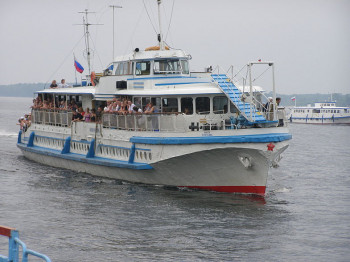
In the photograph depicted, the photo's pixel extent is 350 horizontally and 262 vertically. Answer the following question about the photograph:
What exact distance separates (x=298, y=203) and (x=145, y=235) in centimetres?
802

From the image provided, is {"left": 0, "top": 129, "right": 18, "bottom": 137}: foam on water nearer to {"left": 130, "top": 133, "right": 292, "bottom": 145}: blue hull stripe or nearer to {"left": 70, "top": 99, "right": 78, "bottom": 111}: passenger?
{"left": 70, "top": 99, "right": 78, "bottom": 111}: passenger

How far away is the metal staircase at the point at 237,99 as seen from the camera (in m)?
23.5

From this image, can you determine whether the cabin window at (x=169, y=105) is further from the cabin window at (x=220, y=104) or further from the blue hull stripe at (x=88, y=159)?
the blue hull stripe at (x=88, y=159)

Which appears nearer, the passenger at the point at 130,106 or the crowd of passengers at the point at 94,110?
the crowd of passengers at the point at 94,110

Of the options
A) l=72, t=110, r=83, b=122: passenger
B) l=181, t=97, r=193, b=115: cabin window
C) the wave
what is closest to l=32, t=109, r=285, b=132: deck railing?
l=181, t=97, r=193, b=115: cabin window

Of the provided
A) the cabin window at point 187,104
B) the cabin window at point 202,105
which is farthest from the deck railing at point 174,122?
the cabin window at point 187,104

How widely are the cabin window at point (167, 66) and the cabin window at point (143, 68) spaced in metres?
0.35

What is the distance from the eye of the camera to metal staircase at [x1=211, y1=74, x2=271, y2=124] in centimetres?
2345

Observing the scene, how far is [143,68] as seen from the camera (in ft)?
91.2

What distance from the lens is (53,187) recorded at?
89.1ft

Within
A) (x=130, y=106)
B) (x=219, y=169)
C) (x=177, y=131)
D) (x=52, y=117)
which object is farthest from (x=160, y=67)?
(x=52, y=117)

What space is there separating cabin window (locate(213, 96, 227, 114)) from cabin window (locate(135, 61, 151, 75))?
3984mm

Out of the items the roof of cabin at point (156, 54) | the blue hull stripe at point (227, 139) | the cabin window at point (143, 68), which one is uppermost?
the roof of cabin at point (156, 54)

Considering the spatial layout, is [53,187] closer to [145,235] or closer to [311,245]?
[145,235]
